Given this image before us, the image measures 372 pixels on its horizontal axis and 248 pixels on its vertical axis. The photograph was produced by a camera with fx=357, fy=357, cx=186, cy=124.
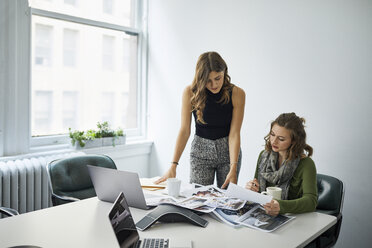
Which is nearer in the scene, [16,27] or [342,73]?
[342,73]

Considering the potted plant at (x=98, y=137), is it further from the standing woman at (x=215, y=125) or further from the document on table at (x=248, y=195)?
the document on table at (x=248, y=195)

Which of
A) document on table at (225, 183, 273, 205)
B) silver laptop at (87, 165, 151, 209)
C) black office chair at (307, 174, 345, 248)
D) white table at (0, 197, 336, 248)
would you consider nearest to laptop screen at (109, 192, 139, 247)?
white table at (0, 197, 336, 248)

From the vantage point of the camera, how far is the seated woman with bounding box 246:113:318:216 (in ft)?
6.35

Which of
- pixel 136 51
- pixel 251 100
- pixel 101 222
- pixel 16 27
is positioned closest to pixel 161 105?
pixel 136 51

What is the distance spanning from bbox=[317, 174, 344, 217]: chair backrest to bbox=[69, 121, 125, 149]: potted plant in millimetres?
2250

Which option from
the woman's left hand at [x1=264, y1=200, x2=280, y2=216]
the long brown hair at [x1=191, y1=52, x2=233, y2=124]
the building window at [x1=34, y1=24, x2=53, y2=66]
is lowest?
the woman's left hand at [x1=264, y1=200, x2=280, y2=216]

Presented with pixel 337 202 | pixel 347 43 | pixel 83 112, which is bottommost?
pixel 337 202

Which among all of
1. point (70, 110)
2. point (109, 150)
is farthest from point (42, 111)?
point (109, 150)

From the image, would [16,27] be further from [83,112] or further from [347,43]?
[347,43]

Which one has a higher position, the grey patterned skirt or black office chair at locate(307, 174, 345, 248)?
the grey patterned skirt

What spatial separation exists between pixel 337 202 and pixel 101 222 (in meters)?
1.37

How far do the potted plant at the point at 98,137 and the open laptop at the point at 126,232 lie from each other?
2302 mm

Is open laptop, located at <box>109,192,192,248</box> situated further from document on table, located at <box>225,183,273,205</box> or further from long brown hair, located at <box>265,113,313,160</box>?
long brown hair, located at <box>265,113,313,160</box>

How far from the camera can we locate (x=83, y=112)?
12.4 feet
